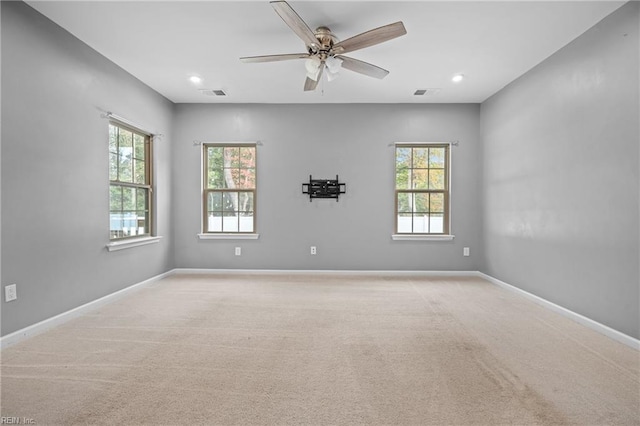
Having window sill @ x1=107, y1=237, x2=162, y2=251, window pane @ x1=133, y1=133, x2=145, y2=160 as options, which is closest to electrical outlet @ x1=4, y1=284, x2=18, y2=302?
window sill @ x1=107, y1=237, x2=162, y2=251

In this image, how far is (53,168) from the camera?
114 inches

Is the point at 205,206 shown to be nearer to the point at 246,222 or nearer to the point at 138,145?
the point at 246,222

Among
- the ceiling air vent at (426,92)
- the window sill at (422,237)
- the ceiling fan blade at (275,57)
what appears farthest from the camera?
the window sill at (422,237)

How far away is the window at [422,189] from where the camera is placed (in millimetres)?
5188

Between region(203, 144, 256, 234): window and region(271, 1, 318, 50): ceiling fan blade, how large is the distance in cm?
275

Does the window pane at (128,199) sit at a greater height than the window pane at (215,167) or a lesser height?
lesser

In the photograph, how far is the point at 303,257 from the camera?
5.18 meters

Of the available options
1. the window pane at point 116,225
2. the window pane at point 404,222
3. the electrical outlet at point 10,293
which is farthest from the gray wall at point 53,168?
the window pane at point 404,222

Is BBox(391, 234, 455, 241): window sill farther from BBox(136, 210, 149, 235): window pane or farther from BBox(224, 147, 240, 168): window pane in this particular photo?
BBox(136, 210, 149, 235): window pane

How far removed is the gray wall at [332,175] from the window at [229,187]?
A: 5.4 inches

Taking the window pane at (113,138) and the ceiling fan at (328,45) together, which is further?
the window pane at (113,138)

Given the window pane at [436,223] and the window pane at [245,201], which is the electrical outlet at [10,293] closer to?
the window pane at [245,201]

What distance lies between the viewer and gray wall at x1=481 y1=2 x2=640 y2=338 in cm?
259

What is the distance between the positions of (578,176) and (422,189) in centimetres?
224
